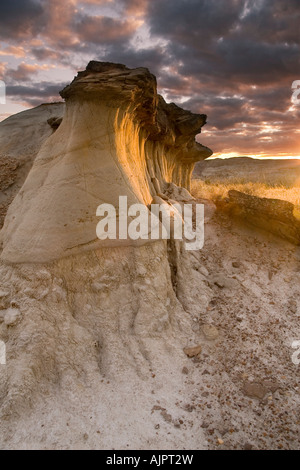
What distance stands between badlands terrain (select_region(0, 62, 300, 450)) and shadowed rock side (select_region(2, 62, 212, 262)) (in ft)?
0.06

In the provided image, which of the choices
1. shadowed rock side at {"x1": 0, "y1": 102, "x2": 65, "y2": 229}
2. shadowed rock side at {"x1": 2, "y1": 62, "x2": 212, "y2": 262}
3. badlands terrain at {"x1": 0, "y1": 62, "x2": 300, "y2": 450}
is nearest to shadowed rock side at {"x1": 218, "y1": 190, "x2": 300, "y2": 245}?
badlands terrain at {"x1": 0, "y1": 62, "x2": 300, "y2": 450}

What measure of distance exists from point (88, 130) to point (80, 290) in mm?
2137

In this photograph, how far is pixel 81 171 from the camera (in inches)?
166

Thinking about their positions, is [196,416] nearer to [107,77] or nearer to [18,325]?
[18,325]

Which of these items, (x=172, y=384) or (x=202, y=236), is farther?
(x=202, y=236)

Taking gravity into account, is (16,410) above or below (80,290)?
below

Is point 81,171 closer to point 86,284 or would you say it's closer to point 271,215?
point 86,284

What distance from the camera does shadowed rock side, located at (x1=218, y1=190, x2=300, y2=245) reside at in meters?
6.03

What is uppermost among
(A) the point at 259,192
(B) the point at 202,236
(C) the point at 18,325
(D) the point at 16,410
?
(A) the point at 259,192

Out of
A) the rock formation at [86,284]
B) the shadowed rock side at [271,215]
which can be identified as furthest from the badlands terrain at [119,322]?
the shadowed rock side at [271,215]

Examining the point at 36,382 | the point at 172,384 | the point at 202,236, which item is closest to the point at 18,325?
the point at 36,382

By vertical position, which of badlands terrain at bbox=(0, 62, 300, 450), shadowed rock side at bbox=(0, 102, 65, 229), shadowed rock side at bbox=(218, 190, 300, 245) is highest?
shadowed rock side at bbox=(0, 102, 65, 229)

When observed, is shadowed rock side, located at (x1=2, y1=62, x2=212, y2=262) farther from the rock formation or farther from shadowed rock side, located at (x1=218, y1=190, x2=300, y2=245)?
shadowed rock side, located at (x1=218, y1=190, x2=300, y2=245)
